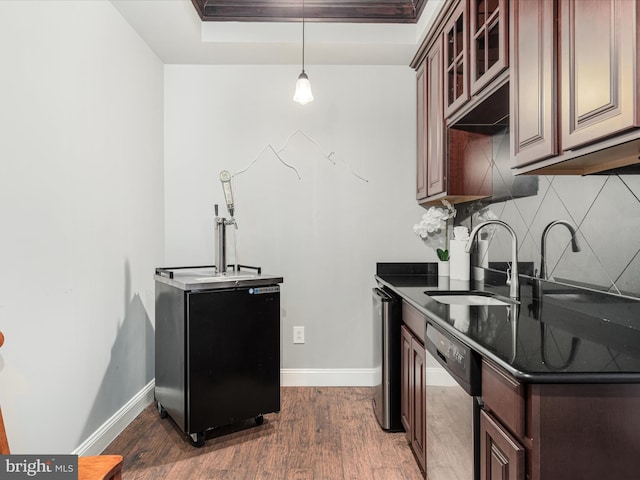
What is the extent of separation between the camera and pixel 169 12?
239 centimetres

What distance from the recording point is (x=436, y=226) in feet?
9.75

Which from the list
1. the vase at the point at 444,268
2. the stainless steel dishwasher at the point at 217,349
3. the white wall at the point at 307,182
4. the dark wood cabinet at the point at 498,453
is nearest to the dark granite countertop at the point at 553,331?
the dark wood cabinet at the point at 498,453

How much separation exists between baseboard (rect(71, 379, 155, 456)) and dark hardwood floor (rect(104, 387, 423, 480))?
4 centimetres

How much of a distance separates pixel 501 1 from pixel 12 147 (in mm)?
1923

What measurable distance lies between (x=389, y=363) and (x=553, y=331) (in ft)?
3.75

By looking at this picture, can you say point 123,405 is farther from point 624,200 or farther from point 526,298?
point 624,200

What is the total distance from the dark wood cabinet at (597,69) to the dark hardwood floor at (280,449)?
1.64 meters

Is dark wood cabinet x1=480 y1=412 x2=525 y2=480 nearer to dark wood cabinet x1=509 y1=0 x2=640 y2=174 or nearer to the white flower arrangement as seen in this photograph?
dark wood cabinet x1=509 y1=0 x2=640 y2=174

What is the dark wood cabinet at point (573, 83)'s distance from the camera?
40.0 inches

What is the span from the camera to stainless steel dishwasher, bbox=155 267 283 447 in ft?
7.13

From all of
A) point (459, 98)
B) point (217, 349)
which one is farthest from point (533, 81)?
point (217, 349)

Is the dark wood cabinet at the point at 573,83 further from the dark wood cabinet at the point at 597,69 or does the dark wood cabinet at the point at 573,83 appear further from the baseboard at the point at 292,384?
the baseboard at the point at 292,384

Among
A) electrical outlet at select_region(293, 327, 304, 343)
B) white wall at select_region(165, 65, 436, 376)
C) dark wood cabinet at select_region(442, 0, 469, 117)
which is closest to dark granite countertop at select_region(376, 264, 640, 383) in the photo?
dark wood cabinet at select_region(442, 0, 469, 117)

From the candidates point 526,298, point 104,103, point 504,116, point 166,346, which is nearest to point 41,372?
point 166,346
